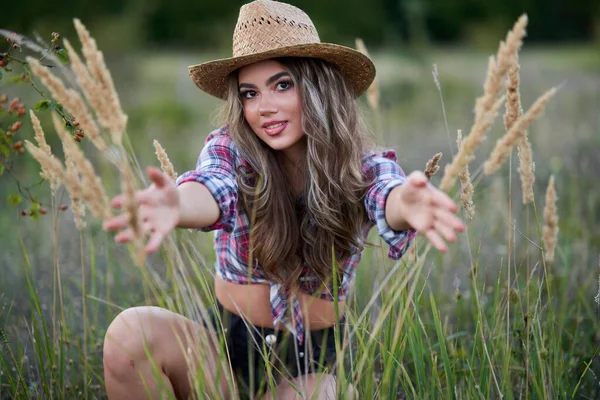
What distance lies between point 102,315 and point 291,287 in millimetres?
1029

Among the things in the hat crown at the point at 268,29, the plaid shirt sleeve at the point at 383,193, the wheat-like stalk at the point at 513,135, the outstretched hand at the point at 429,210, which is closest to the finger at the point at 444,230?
the outstretched hand at the point at 429,210

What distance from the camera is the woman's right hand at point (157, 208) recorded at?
1.23 meters

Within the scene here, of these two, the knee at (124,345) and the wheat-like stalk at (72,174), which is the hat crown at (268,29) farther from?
the knee at (124,345)

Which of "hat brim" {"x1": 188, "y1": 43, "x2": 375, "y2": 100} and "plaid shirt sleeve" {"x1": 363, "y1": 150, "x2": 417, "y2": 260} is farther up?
"hat brim" {"x1": 188, "y1": 43, "x2": 375, "y2": 100}

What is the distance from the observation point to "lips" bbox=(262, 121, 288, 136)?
1968mm

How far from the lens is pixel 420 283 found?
6.72ft

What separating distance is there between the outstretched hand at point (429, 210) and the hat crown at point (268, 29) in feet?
2.40

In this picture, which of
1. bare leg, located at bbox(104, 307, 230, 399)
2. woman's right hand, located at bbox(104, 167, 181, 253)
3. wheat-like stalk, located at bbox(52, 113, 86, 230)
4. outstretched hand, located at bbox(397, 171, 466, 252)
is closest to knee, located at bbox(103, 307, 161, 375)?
bare leg, located at bbox(104, 307, 230, 399)

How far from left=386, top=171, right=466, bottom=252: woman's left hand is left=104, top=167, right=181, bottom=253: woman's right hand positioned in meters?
0.49

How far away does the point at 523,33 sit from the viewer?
1.23m

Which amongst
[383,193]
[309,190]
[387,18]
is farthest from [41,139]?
[387,18]

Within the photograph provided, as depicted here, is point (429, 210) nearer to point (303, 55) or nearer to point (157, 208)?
point (157, 208)

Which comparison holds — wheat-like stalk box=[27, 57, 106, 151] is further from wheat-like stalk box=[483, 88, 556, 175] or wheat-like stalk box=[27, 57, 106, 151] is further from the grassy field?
wheat-like stalk box=[483, 88, 556, 175]

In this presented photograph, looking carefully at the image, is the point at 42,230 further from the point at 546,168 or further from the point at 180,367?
the point at 546,168
